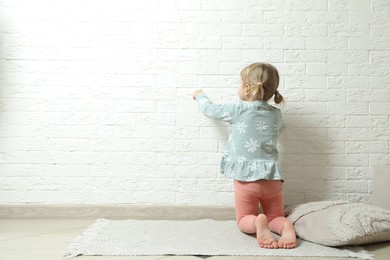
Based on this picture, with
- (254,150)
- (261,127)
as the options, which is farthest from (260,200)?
(261,127)

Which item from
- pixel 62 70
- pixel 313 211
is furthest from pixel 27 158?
pixel 313 211

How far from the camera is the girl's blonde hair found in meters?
2.08

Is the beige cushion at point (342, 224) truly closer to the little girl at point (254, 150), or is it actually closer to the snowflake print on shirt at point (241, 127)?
the little girl at point (254, 150)

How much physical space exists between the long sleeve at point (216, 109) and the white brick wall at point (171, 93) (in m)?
0.11

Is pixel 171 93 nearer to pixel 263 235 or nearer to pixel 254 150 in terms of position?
pixel 254 150

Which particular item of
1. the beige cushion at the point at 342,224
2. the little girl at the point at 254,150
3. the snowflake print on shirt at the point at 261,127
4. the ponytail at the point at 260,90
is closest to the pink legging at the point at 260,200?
the little girl at the point at 254,150

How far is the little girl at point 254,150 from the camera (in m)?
2.02

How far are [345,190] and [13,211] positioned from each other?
1.91m

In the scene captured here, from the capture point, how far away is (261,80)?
2088mm

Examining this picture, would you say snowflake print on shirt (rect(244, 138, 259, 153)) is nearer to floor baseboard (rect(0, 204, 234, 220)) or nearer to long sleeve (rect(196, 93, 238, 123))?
long sleeve (rect(196, 93, 238, 123))

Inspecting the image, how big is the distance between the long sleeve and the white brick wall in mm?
114

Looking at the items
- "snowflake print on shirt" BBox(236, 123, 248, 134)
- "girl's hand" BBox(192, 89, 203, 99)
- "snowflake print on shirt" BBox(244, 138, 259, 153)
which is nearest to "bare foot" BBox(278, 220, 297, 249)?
"snowflake print on shirt" BBox(244, 138, 259, 153)

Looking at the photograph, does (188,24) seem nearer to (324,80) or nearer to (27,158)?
(324,80)

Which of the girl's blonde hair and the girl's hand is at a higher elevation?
the girl's blonde hair
